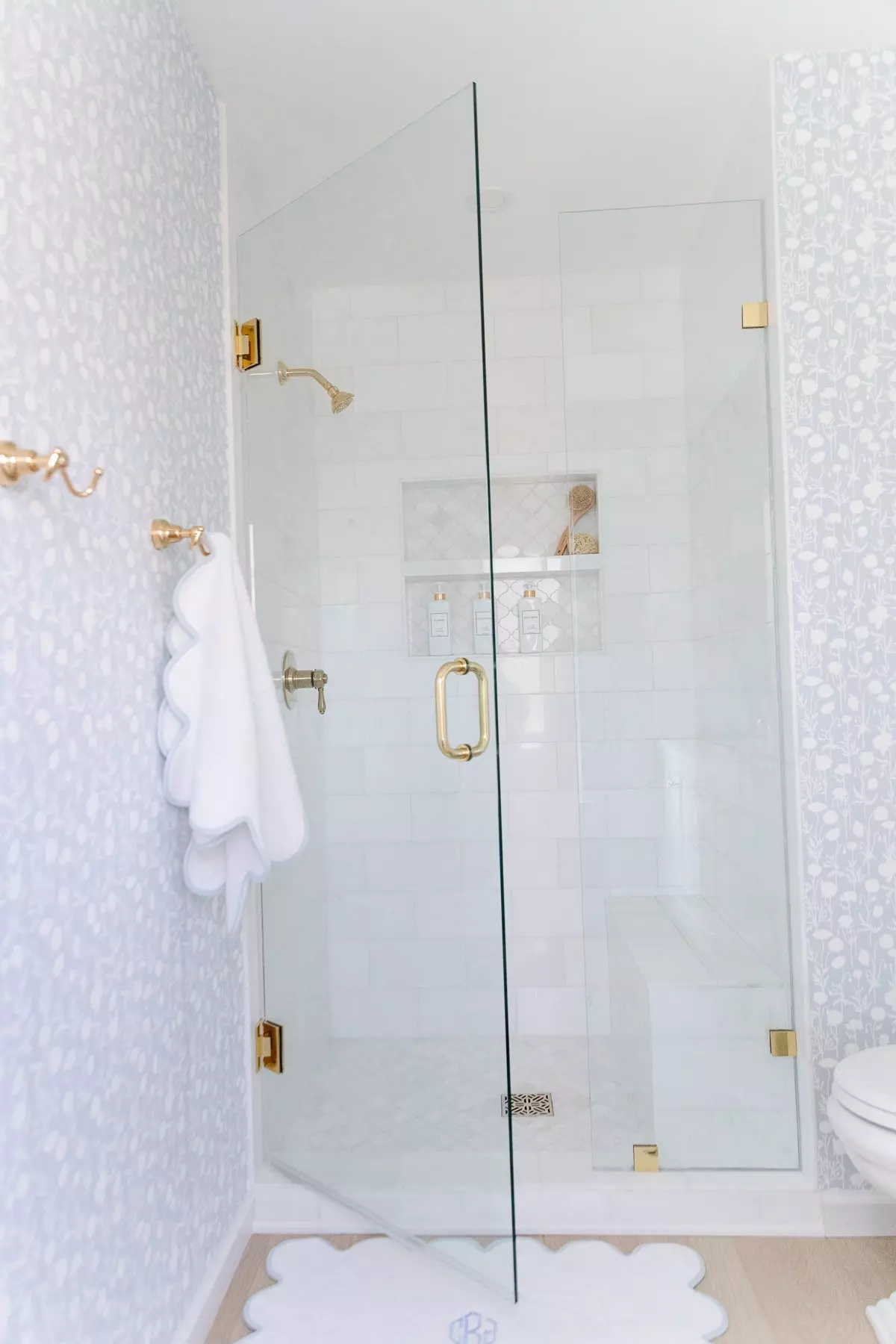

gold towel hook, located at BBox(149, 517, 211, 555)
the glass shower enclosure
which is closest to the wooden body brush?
the glass shower enclosure

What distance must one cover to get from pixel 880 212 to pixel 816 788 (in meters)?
1.28

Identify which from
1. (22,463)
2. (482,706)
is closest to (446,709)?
(482,706)

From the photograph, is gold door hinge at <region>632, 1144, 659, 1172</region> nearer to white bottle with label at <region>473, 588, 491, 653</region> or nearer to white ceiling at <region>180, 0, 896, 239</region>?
white bottle with label at <region>473, 588, 491, 653</region>

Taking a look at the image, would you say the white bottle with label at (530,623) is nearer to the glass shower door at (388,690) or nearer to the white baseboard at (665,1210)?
the glass shower door at (388,690)

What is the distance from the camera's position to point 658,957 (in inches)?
91.2

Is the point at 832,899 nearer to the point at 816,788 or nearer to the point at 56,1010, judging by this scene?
the point at 816,788

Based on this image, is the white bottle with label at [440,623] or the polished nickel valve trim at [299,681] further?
the polished nickel valve trim at [299,681]

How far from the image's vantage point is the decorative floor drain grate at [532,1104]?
8.20 ft

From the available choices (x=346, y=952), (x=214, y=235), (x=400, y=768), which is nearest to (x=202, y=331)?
(x=214, y=235)

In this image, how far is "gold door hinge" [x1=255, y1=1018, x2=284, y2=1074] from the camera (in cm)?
228

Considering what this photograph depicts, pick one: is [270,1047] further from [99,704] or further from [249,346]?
[249,346]

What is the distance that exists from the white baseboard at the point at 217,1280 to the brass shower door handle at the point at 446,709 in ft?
3.61

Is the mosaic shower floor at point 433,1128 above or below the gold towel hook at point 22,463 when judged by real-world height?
below

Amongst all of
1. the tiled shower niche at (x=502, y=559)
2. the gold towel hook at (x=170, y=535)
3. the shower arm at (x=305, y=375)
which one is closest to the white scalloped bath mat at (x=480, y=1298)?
the tiled shower niche at (x=502, y=559)
